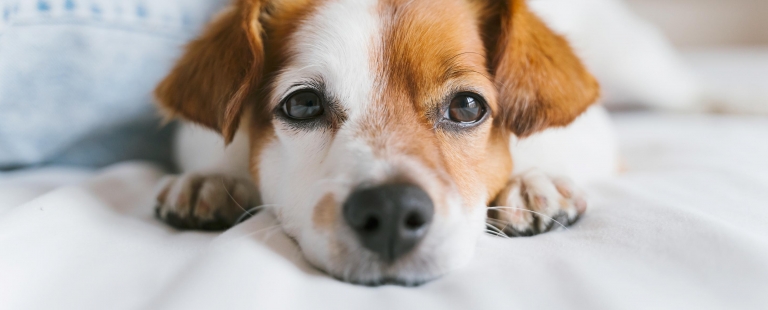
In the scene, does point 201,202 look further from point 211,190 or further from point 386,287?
point 386,287

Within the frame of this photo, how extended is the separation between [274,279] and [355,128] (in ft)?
1.24

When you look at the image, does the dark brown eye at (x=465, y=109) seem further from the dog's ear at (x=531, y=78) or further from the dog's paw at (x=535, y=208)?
the dog's paw at (x=535, y=208)

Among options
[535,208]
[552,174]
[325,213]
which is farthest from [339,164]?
[552,174]

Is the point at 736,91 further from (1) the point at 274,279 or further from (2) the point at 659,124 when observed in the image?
(1) the point at 274,279

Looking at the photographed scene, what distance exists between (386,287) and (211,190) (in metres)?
0.57

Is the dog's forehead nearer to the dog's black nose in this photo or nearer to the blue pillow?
the dog's black nose

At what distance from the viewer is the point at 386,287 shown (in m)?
0.88

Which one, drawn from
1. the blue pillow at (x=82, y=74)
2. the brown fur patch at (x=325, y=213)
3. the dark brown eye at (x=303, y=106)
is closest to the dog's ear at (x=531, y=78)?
the dark brown eye at (x=303, y=106)

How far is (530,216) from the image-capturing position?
3.83ft

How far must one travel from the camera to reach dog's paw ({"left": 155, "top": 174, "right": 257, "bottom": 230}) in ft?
3.93

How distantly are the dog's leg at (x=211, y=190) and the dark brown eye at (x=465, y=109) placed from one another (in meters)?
0.54

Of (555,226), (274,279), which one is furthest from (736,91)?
(274,279)

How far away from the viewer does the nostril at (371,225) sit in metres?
0.89

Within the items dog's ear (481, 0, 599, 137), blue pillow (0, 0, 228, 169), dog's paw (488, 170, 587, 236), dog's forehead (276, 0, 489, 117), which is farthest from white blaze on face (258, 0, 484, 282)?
blue pillow (0, 0, 228, 169)
